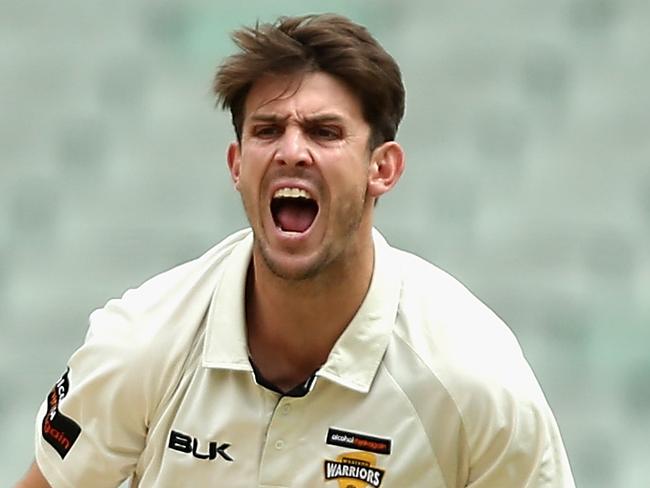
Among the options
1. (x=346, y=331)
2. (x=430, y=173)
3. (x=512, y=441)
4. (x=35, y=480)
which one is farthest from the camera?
(x=430, y=173)

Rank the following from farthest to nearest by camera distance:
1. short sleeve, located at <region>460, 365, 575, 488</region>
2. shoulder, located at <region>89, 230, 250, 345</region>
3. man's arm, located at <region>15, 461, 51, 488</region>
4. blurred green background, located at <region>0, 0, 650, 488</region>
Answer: blurred green background, located at <region>0, 0, 650, 488</region>, man's arm, located at <region>15, 461, 51, 488</region>, shoulder, located at <region>89, 230, 250, 345</region>, short sleeve, located at <region>460, 365, 575, 488</region>

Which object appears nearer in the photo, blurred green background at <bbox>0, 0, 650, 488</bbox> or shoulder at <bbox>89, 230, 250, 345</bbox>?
shoulder at <bbox>89, 230, 250, 345</bbox>

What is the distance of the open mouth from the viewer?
2.67 metres

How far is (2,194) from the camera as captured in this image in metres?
4.80

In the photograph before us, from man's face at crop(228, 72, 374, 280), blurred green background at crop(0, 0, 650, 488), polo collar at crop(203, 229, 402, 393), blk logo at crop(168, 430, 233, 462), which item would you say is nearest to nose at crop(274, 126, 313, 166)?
man's face at crop(228, 72, 374, 280)

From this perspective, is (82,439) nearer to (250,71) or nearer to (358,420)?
(358,420)

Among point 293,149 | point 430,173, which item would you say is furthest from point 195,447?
point 430,173

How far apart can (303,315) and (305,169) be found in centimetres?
26

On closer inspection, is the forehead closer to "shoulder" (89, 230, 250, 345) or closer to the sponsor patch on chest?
"shoulder" (89, 230, 250, 345)

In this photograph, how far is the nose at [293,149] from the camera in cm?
257

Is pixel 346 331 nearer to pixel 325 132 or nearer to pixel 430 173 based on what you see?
pixel 325 132

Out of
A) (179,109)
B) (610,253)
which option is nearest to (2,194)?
(179,109)

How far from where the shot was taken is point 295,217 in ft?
8.83

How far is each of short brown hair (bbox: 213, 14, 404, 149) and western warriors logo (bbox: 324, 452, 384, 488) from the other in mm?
516
